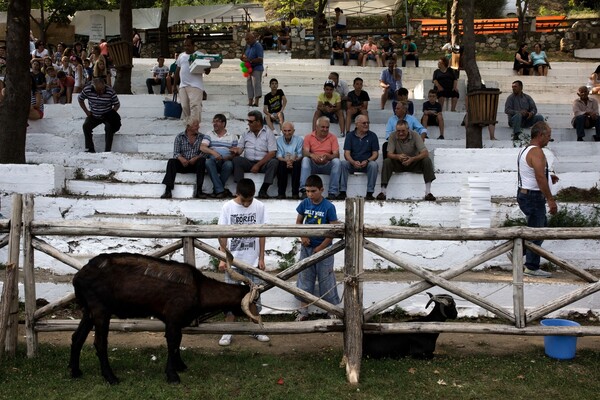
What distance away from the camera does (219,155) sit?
40.1 feet

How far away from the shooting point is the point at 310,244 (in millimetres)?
8750

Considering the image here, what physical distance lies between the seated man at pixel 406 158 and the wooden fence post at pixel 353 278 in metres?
4.47

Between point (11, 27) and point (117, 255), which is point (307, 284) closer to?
point (117, 255)

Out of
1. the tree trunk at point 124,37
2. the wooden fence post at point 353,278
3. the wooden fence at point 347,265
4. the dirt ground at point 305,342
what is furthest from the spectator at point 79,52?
the wooden fence post at point 353,278

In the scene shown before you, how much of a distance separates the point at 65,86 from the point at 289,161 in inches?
366

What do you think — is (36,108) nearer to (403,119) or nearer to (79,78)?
(79,78)

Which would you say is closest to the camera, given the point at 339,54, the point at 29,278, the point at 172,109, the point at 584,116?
the point at 29,278

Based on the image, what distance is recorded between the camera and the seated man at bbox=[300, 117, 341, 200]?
1195cm

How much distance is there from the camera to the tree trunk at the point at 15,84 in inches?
499

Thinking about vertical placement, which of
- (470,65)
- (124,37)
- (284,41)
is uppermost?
(284,41)

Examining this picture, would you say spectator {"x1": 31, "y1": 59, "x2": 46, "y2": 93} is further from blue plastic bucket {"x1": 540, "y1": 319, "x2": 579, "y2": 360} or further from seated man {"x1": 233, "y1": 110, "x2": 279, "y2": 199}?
blue plastic bucket {"x1": 540, "y1": 319, "x2": 579, "y2": 360}

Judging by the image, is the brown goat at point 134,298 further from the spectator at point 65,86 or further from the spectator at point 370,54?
the spectator at point 370,54

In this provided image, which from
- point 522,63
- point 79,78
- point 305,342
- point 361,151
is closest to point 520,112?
point 361,151

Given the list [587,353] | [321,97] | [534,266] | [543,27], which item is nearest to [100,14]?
[543,27]
